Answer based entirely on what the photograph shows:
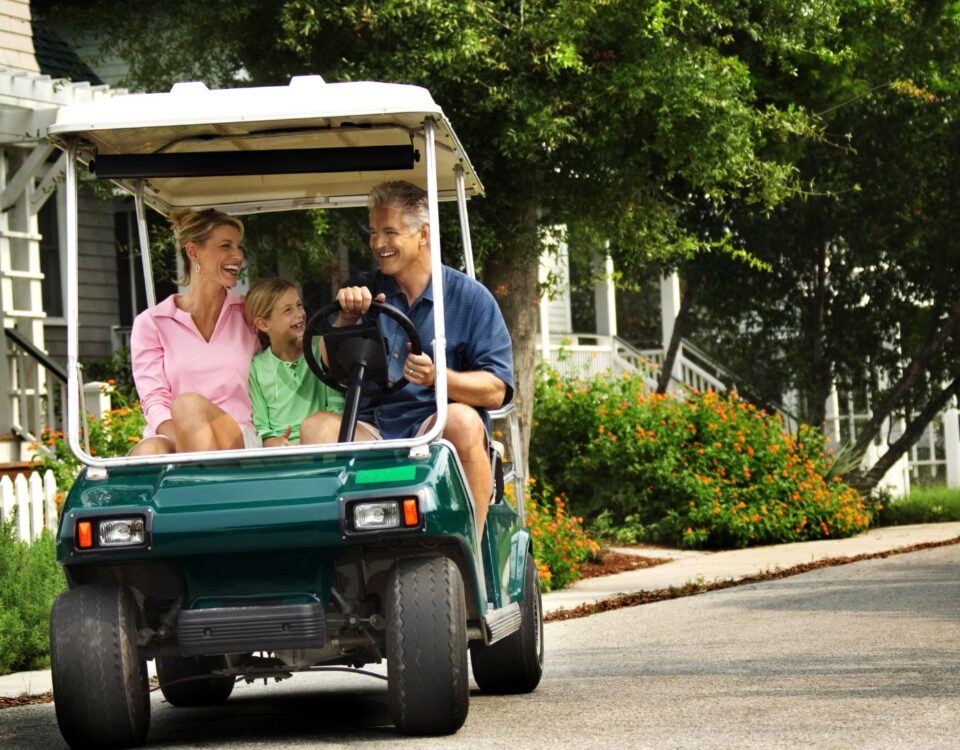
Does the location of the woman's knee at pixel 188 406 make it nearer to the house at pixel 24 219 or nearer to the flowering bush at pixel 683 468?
the house at pixel 24 219

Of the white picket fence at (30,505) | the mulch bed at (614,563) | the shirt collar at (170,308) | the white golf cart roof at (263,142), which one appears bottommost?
the mulch bed at (614,563)

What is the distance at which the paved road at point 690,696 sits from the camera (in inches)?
244

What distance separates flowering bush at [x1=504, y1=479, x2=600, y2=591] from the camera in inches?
540

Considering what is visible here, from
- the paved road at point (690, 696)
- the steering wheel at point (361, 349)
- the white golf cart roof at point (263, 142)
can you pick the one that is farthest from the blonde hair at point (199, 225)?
the paved road at point (690, 696)

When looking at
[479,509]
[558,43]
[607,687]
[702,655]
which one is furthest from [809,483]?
[479,509]

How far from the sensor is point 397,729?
6.39 m

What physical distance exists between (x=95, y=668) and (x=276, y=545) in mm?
765

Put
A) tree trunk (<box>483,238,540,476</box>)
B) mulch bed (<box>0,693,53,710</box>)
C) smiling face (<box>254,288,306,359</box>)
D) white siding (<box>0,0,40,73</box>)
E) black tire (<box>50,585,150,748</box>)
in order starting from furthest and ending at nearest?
white siding (<box>0,0,40,73</box>) → tree trunk (<box>483,238,540,476</box>) → mulch bed (<box>0,693,53,710</box>) → smiling face (<box>254,288,306,359</box>) → black tire (<box>50,585,150,748</box>)

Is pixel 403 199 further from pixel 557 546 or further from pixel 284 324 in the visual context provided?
pixel 557 546

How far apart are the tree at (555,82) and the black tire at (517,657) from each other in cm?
609

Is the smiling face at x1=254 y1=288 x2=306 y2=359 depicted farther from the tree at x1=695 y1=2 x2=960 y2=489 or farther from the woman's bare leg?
the tree at x1=695 y1=2 x2=960 y2=489

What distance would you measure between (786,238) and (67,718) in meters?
16.5

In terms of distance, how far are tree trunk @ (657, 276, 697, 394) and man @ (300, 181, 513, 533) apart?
52.5ft

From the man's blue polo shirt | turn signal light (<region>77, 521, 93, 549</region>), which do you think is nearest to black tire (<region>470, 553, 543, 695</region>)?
the man's blue polo shirt
